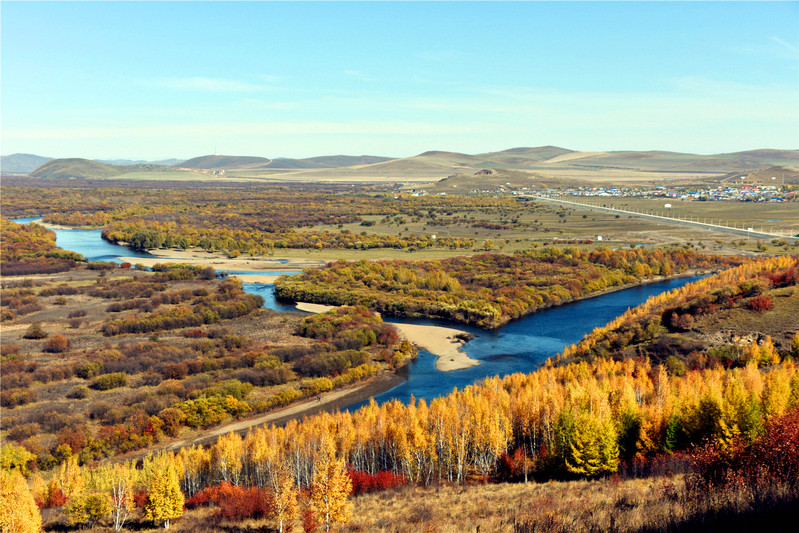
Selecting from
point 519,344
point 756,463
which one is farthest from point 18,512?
point 519,344

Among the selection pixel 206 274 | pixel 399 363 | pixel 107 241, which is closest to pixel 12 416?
pixel 399 363

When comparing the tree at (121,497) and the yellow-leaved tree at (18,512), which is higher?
the yellow-leaved tree at (18,512)

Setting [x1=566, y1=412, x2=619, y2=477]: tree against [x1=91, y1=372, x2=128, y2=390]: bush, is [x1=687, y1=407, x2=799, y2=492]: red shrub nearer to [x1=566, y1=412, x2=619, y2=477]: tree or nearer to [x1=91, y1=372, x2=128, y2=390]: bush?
[x1=566, y1=412, x2=619, y2=477]: tree

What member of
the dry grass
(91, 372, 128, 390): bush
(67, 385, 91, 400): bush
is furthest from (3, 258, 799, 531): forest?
(91, 372, 128, 390): bush

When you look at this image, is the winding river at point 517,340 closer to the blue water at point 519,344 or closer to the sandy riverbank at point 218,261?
the blue water at point 519,344

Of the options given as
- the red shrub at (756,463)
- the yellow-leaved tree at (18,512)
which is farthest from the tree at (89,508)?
the red shrub at (756,463)
